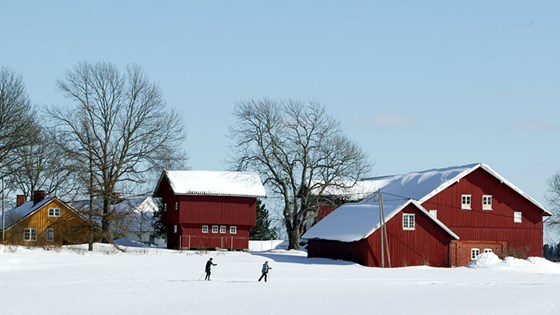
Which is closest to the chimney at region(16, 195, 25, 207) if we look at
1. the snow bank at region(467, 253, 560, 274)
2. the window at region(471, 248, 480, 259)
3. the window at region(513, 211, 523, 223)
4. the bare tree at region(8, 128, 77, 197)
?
the bare tree at region(8, 128, 77, 197)

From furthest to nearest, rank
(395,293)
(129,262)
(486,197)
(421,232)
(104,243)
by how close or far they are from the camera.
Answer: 1. (104,243)
2. (486,197)
3. (421,232)
4. (129,262)
5. (395,293)

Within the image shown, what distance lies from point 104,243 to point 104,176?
836 centimetres

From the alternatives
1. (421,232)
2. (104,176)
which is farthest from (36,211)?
(421,232)

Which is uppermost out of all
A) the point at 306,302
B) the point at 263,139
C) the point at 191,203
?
the point at 263,139

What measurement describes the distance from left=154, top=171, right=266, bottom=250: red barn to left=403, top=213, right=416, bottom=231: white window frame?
17.9 m

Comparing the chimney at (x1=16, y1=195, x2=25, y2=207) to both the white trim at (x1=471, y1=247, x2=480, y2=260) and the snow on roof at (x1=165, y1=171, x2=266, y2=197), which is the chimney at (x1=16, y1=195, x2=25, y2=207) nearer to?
the snow on roof at (x1=165, y1=171, x2=266, y2=197)

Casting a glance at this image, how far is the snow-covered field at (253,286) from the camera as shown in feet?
106

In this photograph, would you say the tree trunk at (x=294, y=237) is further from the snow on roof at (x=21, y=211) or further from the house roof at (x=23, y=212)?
the snow on roof at (x=21, y=211)

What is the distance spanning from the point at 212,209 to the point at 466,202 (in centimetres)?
2066

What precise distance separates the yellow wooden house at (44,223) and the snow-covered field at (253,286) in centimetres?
1233

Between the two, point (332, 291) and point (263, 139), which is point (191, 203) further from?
point (332, 291)

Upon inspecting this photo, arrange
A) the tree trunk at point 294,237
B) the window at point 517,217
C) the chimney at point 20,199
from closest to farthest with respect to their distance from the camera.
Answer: the window at point 517,217, the tree trunk at point 294,237, the chimney at point 20,199

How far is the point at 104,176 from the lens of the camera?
67750 mm

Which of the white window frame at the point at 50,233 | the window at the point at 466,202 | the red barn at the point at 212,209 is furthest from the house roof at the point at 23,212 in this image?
the window at the point at 466,202
